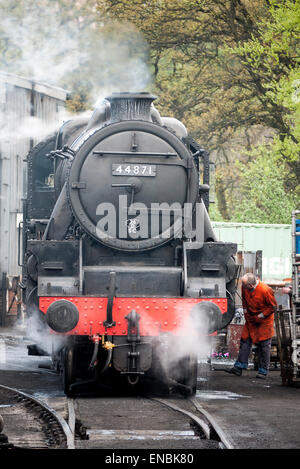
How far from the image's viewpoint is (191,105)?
2755 cm

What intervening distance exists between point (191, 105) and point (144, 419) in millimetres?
20100

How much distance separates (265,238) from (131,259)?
15181 millimetres

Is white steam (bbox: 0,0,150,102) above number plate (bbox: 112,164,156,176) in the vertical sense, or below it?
above

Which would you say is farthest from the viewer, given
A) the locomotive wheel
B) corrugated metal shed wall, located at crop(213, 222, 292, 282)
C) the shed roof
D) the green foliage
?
the green foliage

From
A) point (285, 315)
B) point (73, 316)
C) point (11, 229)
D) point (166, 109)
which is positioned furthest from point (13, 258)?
point (73, 316)

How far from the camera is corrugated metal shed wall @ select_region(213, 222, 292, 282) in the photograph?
2484 centimetres

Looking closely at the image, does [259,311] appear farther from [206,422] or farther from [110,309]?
[206,422]

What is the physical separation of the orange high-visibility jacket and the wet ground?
1.99ft

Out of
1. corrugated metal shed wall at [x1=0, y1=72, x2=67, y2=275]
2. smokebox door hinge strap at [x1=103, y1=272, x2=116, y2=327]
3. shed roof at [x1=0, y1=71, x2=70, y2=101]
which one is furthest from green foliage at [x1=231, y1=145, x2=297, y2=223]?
smokebox door hinge strap at [x1=103, y1=272, x2=116, y2=327]

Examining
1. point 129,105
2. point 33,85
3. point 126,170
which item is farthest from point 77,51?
point 126,170

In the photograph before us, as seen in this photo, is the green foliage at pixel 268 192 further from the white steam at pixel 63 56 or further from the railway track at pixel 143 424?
the railway track at pixel 143 424

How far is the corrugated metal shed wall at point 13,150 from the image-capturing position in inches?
865

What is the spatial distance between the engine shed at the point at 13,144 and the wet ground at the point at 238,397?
668cm

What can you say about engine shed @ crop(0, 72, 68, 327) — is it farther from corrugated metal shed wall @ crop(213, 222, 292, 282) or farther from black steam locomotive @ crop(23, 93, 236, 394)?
black steam locomotive @ crop(23, 93, 236, 394)
